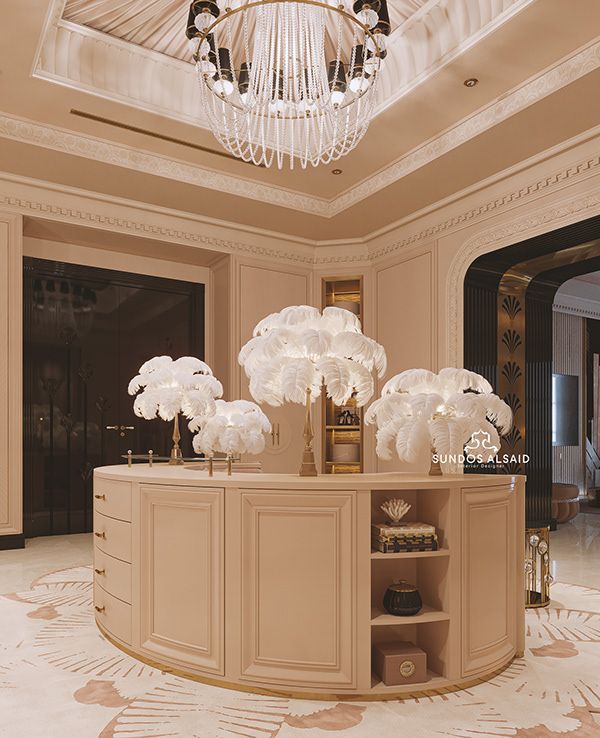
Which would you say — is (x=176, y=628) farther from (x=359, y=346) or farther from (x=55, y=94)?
(x=55, y=94)

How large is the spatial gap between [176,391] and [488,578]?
203 centimetres

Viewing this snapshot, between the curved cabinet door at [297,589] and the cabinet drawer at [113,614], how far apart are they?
67 cm

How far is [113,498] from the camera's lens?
316 cm

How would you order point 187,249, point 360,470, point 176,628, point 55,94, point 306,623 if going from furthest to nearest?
point 360,470 → point 187,249 → point 55,94 → point 176,628 → point 306,623

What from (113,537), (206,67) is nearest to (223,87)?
(206,67)

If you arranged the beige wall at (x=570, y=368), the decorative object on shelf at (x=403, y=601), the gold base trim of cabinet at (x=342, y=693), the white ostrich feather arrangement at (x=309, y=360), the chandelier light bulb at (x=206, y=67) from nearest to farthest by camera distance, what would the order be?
the gold base trim of cabinet at (x=342, y=693), the decorative object on shelf at (x=403, y=601), the white ostrich feather arrangement at (x=309, y=360), the chandelier light bulb at (x=206, y=67), the beige wall at (x=570, y=368)

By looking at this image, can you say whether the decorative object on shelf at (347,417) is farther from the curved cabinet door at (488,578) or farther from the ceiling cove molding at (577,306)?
the curved cabinet door at (488,578)

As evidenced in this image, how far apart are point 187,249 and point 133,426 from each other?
1.93 meters

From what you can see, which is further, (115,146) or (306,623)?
(115,146)

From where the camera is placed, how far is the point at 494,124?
4.57 metres

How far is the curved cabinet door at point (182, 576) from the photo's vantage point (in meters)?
2.67

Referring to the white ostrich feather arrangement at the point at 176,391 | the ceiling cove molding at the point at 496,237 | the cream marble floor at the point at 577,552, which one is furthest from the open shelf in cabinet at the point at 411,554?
the ceiling cove molding at the point at 496,237

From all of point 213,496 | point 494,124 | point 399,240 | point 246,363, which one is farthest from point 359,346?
point 399,240

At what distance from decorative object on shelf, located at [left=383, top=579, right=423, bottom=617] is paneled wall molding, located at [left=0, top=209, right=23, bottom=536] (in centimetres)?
405
